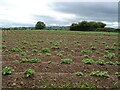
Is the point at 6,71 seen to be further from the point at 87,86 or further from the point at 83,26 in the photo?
the point at 83,26

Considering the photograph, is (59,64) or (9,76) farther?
(59,64)

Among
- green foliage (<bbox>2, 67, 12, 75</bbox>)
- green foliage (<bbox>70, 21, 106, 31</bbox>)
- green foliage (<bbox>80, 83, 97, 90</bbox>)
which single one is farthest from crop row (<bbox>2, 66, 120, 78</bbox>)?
green foliage (<bbox>70, 21, 106, 31</bbox>)

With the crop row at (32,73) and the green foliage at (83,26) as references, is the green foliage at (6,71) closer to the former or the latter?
the crop row at (32,73)

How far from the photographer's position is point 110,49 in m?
14.6

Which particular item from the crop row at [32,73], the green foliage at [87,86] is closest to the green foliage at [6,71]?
the crop row at [32,73]

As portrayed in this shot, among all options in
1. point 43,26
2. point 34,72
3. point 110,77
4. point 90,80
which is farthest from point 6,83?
point 43,26

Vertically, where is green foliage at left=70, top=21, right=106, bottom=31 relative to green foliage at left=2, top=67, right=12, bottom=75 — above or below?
above

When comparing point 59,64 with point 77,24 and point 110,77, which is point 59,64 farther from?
point 77,24

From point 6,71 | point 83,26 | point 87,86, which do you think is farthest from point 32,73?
point 83,26

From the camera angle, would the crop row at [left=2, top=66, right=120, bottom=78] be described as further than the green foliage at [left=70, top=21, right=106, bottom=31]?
No

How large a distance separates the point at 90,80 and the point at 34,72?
188cm

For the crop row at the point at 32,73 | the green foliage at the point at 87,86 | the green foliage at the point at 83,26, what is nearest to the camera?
the green foliage at the point at 87,86

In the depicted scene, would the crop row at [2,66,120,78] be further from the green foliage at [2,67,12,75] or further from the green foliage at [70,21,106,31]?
the green foliage at [70,21,106,31]

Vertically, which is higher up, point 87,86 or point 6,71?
point 6,71
